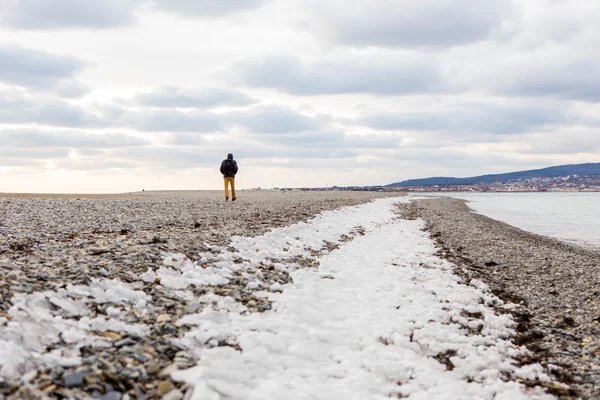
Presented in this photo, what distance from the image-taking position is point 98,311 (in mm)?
6539

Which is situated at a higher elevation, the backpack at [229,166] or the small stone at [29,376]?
the backpack at [229,166]

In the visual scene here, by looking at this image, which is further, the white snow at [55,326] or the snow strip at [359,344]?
the snow strip at [359,344]

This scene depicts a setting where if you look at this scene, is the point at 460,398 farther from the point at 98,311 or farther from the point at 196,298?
the point at 98,311

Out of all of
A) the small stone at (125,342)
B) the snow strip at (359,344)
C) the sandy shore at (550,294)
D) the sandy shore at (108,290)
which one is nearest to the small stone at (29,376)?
the sandy shore at (108,290)

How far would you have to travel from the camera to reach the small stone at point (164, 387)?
469 centimetres

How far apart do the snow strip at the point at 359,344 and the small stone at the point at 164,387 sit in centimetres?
17

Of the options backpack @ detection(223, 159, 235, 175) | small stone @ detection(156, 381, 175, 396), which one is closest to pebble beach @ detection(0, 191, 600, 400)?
small stone @ detection(156, 381, 175, 396)

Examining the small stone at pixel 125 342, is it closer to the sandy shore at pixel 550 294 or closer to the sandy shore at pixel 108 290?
the sandy shore at pixel 108 290

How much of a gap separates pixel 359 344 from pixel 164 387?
3.50 meters

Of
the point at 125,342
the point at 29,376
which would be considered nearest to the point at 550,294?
the point at 125,342

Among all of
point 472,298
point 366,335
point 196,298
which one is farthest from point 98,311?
point 472,298

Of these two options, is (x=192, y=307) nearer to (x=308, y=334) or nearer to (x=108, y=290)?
(x=108, y=290)

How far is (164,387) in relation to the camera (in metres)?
4.76

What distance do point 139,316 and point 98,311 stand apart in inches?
25.9
